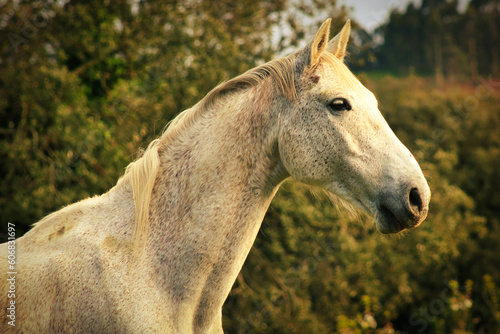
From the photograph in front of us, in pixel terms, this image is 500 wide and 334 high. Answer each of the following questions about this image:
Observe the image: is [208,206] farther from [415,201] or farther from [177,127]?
[415,201]

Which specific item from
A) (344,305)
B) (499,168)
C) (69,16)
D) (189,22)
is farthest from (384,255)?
(499,168)

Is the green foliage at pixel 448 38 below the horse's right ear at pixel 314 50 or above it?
below

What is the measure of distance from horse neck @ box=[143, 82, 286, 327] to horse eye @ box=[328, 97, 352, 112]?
0.31m

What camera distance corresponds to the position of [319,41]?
2.03 meters

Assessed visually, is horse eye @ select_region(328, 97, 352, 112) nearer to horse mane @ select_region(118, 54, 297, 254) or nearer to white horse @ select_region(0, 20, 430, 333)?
white horse @ select_region(0, 20, 430, 333)

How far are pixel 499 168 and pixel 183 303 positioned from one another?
1886 cm

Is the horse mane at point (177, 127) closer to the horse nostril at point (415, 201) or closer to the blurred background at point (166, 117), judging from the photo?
the horse nostril at point (415, 201)

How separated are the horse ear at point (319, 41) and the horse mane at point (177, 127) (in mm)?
133

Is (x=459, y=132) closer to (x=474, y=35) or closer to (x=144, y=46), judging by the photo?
(x=474, y=35)

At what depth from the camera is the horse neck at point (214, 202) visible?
195cm

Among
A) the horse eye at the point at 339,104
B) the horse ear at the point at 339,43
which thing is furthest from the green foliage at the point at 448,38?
the horse eye at the point at 339,104

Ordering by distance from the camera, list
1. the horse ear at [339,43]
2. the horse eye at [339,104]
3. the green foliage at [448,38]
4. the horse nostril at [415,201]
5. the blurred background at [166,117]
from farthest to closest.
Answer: the green foliage at [448,38], the blurred background at [166,117], the horse ear at [339,43], the horse eye at [339,104], the horse nostril at [415,201]

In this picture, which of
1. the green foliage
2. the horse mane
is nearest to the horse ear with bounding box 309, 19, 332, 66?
the horse mane

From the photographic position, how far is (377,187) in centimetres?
189
